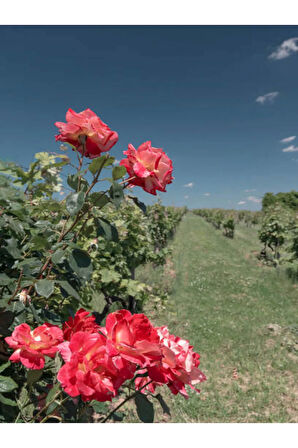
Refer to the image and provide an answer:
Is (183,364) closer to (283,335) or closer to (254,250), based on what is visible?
(283,335)

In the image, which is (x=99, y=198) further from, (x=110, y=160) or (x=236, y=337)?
(x=236, y=337)

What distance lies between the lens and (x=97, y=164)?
695mm

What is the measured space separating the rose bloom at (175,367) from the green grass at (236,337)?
256cm

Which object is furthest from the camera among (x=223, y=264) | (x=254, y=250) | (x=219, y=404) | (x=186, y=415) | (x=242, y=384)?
(x=254, y=250)

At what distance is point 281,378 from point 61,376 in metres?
3.97

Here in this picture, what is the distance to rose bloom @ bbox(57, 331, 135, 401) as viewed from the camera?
51cm

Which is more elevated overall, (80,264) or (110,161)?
(110,161)

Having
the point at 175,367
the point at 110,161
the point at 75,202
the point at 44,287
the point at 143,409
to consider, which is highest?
the point at 110,161

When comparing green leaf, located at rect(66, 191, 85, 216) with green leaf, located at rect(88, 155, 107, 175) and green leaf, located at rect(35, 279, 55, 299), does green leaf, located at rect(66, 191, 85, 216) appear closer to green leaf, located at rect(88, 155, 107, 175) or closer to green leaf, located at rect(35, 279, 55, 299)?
green leaf, located at rect(88, 155, 107, 175)

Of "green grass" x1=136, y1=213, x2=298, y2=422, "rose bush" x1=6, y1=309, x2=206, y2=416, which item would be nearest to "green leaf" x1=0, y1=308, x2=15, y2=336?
"rose bush" x1=6, y1=309, x2=206, y2=416

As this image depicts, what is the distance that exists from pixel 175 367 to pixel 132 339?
16 cm

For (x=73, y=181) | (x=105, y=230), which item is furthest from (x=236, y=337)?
(x=73, y=181)

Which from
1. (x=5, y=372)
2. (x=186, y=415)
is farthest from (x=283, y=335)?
(x=5, y=372)
